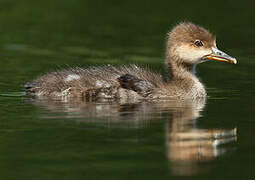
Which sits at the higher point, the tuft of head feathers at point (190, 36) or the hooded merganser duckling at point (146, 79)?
the tuft of head feathers at point (190, 36)

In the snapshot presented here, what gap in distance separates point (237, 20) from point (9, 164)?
15.7m

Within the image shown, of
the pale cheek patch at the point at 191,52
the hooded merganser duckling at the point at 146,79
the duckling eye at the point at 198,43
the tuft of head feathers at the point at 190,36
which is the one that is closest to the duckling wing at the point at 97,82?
the hooded merganser duckling at the point at 146,79

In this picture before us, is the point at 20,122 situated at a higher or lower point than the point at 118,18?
lower

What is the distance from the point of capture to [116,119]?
10.2 metres

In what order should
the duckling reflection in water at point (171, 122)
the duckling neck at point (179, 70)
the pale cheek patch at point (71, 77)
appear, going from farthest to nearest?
the duckling neck at point (179, 70) → the pale cheek patch at point (71, 77) → the duckling reflection in water at point (171, 122)

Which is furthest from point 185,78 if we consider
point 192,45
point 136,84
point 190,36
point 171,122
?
point 171,122

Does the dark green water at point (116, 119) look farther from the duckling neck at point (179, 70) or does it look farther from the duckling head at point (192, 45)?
the duckling head at point (192, 45)

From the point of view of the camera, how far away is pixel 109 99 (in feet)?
39.8

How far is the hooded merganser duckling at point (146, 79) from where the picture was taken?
12.1m

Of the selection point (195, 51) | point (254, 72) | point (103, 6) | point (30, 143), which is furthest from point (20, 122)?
point (103, 6)

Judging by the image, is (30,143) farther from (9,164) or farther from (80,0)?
(80,0)

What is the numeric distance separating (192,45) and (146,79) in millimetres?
Result: 1074

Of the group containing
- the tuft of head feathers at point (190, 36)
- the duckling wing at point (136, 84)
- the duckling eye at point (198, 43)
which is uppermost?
the tuft of head feathers at point (190, 36)

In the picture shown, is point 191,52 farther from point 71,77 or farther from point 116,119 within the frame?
point 116,119
